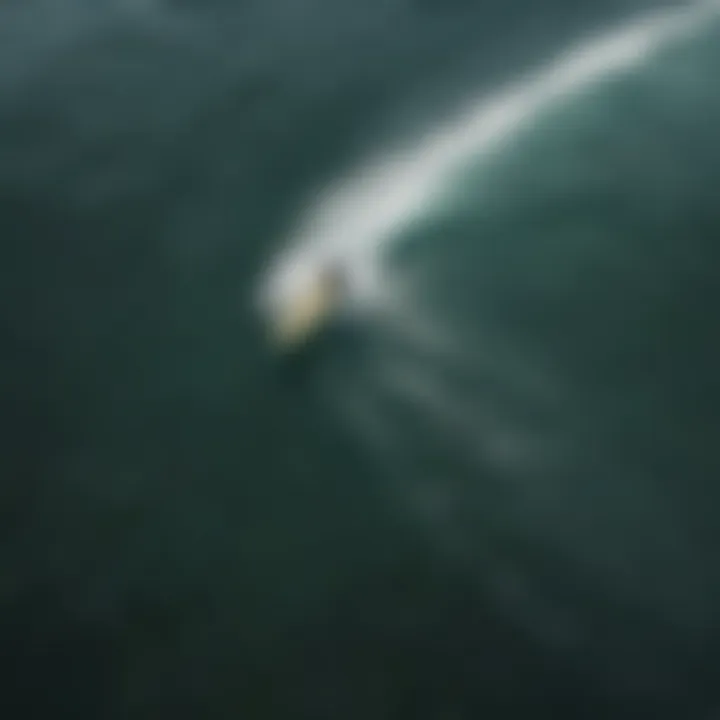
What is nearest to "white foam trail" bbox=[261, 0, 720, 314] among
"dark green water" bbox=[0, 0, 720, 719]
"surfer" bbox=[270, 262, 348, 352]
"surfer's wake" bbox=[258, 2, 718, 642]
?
"surfer's wake" bbox=[258, 2, 718, 642]

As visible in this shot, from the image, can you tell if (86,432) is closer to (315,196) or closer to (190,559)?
(190,559)

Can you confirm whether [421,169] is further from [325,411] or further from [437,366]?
[325,411]

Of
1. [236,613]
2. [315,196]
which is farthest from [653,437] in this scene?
[315,196]

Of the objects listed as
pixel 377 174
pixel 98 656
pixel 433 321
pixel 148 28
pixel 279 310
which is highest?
pixel 148 28

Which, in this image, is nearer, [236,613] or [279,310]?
[236,613]

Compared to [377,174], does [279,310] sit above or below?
below

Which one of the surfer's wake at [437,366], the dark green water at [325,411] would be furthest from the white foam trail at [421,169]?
the dark green water at [325,411]

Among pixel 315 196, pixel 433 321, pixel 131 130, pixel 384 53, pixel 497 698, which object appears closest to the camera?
pixel 497 698
